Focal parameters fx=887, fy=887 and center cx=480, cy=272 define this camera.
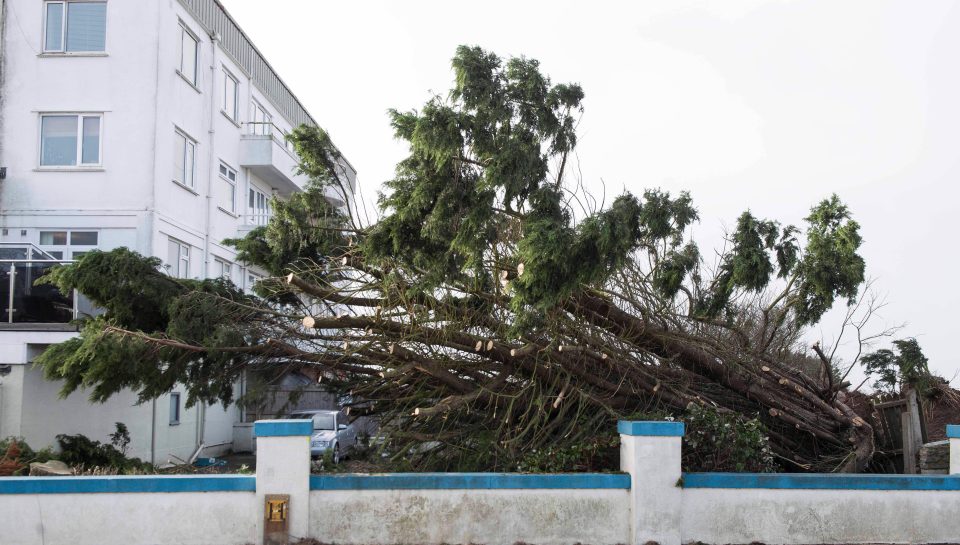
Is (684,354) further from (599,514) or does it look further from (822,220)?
(599,514)

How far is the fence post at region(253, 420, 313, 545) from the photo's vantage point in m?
8.12

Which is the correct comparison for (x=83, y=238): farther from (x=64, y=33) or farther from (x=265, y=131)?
(x=265, y=131)

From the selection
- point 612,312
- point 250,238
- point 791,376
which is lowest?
point 791,376

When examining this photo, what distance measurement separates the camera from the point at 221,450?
926 inches

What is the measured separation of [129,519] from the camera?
810 centimetres

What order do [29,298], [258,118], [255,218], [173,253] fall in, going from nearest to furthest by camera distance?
[29,298] < [173,253] < [255,218] < [258,118]

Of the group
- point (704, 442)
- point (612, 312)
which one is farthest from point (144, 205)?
point (704, 442)

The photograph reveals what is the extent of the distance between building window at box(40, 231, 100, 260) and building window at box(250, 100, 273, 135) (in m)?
8.09

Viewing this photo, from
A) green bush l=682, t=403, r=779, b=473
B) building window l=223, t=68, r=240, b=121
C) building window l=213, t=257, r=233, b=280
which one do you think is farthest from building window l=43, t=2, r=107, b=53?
green bush l=682, t=403, r=779, b=473

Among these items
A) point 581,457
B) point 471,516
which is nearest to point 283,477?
point 471,516

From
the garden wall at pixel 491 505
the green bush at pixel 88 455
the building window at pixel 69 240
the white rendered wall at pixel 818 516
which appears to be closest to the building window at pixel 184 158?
the building window at pixel 69 240

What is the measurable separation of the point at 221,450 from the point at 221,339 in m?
14.4

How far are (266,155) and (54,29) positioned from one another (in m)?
7.03

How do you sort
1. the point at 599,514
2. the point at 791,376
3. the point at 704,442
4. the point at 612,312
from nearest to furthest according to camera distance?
the point at 599,514, the point at 704,442, the point at 612,312, the point at 791,376
